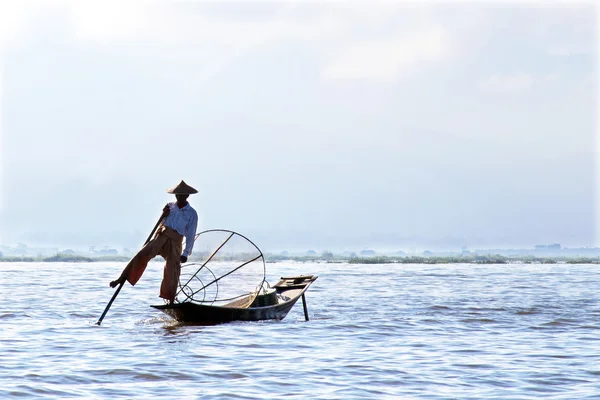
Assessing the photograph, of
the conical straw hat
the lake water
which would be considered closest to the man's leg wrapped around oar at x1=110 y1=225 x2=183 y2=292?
the conical straw hat

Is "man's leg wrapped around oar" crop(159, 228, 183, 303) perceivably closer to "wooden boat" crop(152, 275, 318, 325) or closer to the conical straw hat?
"wooden boat" crop(152, 275, 318, 325)

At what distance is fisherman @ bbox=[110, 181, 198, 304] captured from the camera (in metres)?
13.6

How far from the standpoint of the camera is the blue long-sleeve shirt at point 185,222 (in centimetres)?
1360

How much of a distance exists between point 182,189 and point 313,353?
372 cm

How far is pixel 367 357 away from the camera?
1087cm

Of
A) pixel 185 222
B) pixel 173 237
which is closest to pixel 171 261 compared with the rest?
pixel 173 237

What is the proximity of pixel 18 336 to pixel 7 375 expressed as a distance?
133 inches

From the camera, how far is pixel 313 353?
11164 millimetres

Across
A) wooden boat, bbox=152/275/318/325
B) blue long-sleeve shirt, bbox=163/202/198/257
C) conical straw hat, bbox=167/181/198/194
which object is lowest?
wooden boat, bbox=152/275/318/325

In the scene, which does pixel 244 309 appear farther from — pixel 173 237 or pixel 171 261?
pixel 173 237

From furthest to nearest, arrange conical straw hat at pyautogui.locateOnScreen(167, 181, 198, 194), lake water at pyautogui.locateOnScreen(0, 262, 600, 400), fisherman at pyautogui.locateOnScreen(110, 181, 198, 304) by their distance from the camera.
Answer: fisherman at pyautogui.locateOnScreen(110, 181, 198, 304)
conical straw hat at pyautogui.locateOnScreen(167, 181, 198, 194)
lake water at pyautogui.locateOnScreen(0, 262, 600, 400)

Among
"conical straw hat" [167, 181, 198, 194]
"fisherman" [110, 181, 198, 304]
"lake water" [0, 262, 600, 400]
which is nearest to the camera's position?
"lake water" [0, 262, 600, 400]

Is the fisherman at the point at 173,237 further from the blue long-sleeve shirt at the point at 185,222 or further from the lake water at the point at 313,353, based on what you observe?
the lake water at the point at 313,353

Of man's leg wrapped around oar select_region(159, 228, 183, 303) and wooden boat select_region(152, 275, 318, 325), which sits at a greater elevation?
man's leg wrapped around oar select_region(159, 228, 183, 303)
